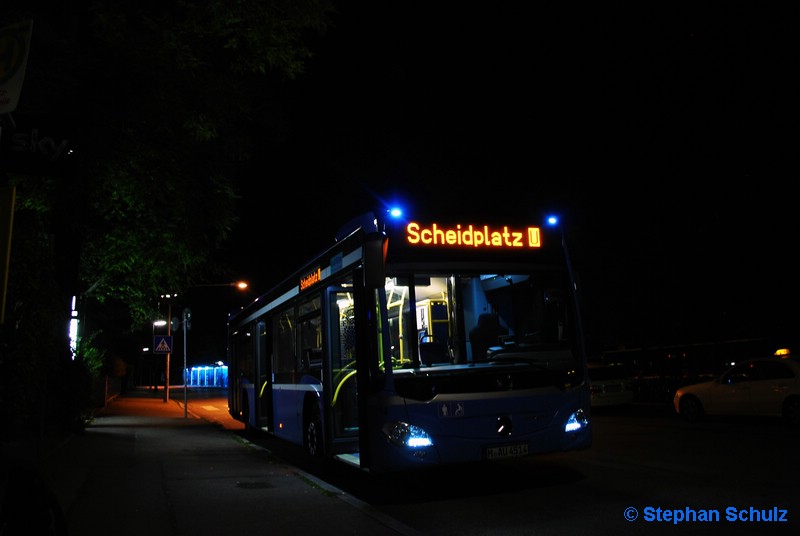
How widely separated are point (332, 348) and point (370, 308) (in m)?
2.07

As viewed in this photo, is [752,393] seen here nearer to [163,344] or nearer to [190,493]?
[190,493]

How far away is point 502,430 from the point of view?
314 inches

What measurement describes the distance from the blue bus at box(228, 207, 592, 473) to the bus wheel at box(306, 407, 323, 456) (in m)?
0.83

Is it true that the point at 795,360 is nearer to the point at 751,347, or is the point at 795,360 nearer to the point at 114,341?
the point at 751,347

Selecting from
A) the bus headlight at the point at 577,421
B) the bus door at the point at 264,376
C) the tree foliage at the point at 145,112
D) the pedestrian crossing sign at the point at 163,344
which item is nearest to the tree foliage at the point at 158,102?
the tree foliage at the point at 145,112

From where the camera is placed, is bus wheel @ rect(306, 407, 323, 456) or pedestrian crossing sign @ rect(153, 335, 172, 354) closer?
bus wheel @ rect(306, 407, 323, 456)

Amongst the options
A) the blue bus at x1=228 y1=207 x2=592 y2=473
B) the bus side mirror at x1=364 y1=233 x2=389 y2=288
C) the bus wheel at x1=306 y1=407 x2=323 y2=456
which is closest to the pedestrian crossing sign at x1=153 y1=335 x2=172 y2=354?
the bus wheel at x1=306 y1=407 x2=323 y2=456

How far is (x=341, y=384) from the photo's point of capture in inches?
380

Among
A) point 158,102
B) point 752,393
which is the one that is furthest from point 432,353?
point 752,393

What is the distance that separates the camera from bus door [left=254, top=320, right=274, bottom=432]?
13.7m

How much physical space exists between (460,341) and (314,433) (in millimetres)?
3518

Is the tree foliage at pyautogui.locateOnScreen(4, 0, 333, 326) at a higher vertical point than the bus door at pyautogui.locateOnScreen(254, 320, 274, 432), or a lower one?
higher

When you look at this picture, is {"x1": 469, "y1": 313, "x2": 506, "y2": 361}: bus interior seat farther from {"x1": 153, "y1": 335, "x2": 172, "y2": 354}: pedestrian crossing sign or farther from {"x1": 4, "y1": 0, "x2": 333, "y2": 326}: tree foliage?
{"x1": 153, "y1": 335, "x2": 172, "y2": 354}: pedestrian crossing sign

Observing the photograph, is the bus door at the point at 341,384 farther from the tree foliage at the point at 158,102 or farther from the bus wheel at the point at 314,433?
the tree foliage at the point at 158,102
